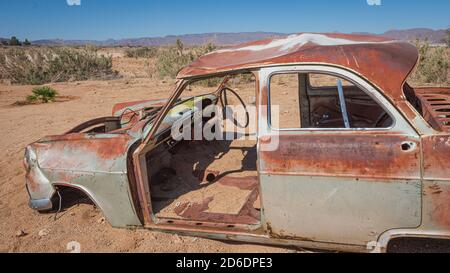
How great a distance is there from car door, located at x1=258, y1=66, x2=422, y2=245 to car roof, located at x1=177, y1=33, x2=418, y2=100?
70 mm

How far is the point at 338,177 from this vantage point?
2.60 meters

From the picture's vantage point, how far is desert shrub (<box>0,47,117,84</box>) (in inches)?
661

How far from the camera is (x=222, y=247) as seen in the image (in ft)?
11.0

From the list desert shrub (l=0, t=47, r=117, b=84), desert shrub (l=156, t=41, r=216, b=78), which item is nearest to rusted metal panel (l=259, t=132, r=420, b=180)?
desert shrub (l=156, t=41, r=216, b=78)

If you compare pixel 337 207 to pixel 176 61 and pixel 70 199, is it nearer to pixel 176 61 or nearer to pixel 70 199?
pixel 70 199

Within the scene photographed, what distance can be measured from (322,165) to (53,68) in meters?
17.3

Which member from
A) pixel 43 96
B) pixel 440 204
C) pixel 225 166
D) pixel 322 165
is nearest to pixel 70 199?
pixel 225 166

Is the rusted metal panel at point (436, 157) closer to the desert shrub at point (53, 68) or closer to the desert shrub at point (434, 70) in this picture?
the desert shrub at point (434, 70)

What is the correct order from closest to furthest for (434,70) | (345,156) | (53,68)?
(345,156) < (434,70) < (53,68)

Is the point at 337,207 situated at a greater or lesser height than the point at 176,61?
lesser

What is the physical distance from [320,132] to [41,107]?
10087 millimetres

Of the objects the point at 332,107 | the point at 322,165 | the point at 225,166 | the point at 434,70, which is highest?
the point at 434,70

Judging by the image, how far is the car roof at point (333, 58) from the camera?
258cm

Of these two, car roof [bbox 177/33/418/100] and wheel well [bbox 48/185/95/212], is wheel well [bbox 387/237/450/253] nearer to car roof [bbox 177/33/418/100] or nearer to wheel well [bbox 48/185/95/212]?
car roof [bbox 177/33/418/100]
